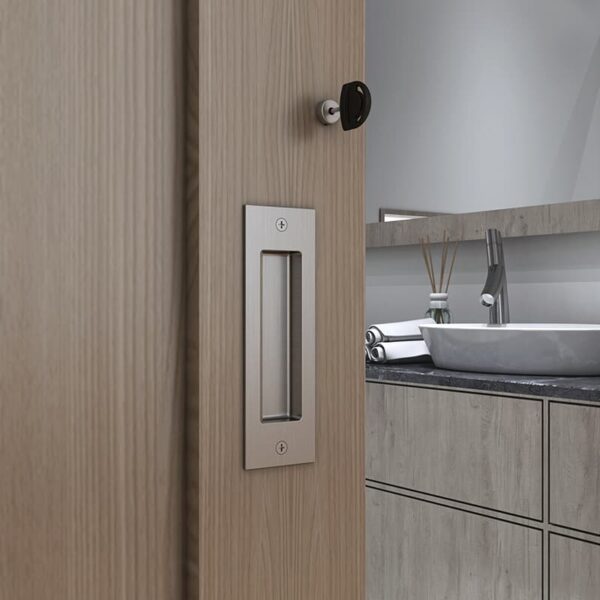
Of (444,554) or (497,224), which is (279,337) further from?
(497,224)

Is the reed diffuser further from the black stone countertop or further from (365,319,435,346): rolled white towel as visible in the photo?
the black stone countertop

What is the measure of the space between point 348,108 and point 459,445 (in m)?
1.27

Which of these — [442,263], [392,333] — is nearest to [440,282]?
[442,263]

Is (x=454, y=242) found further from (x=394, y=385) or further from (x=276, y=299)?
(x=276, y=299)

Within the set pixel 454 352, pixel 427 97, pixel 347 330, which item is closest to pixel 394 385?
pixel 454 352

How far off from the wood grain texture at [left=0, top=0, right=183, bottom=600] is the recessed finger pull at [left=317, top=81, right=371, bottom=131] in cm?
10

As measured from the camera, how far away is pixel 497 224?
6.89 ft

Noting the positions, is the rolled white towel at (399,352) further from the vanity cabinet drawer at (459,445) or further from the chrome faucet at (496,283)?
the chrome faucet at (496,283)

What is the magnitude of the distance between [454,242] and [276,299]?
1811mm

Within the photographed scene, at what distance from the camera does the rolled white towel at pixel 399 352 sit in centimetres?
189

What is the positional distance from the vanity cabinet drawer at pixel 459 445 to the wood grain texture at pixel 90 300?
120 cm

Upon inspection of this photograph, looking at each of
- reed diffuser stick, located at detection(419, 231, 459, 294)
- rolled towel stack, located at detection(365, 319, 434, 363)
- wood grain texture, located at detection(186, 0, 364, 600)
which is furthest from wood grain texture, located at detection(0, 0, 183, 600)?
reed diffuser stick, located at detection(419, 231, 459, 294)

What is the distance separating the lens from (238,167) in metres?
0.46

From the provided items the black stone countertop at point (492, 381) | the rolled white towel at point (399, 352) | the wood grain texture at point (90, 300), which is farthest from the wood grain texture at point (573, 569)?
the wood grain texture at point (90, 300)
